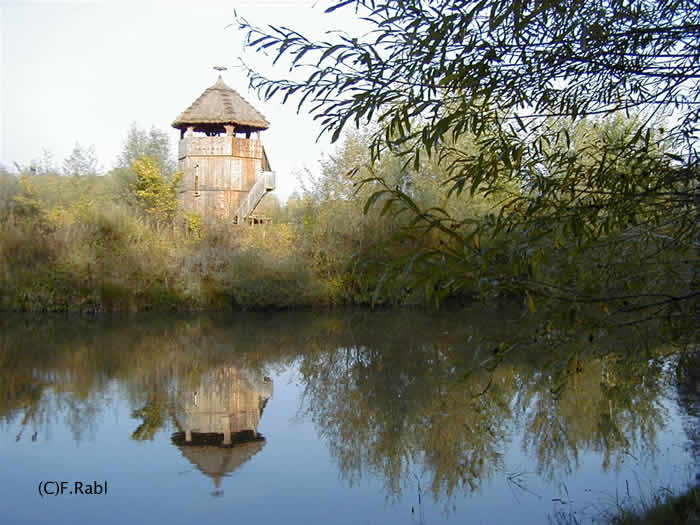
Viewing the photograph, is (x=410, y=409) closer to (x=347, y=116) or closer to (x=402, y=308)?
(x=347, y=116)

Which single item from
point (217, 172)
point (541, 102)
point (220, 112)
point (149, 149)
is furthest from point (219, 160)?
point (541, 102)

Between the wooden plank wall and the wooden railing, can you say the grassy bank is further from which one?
the wooden plank wall

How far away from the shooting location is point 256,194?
2405 cm

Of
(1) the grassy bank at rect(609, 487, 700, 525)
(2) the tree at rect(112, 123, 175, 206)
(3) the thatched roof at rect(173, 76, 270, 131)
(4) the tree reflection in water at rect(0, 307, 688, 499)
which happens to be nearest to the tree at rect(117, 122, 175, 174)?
(2) the tree at rect(112, 123, 175, 206)

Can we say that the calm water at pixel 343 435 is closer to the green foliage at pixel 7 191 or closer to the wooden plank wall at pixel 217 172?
the green foliage at pixel 7 191

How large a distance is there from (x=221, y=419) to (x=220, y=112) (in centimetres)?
1964

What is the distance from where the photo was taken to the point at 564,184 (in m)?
3.09

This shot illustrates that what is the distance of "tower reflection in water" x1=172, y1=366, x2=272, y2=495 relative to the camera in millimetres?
5852

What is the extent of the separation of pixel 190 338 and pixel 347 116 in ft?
36.5

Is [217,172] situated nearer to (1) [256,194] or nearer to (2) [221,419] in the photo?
(1) [256,194]

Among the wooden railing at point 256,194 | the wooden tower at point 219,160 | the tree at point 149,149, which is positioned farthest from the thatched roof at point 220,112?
the tree at point 149,149

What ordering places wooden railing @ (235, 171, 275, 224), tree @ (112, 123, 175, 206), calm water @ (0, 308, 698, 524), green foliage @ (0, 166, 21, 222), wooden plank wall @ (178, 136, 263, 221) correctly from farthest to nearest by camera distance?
tree @ (112, 123, 175, 206) < wooden plank wall @ (178, 136, 263, 221) < wooden railing @ (235, 171, 275, 224) < green foliage @ (0, 166, 21, 222) < calm water @ (0, 308, 698, 524)

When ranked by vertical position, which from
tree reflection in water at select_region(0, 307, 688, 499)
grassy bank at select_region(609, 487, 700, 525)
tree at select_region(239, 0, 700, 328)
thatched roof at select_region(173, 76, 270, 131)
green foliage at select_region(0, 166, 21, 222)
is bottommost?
grassy bank at select_region(609, 487, 700, 525)

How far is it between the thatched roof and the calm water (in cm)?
1522
